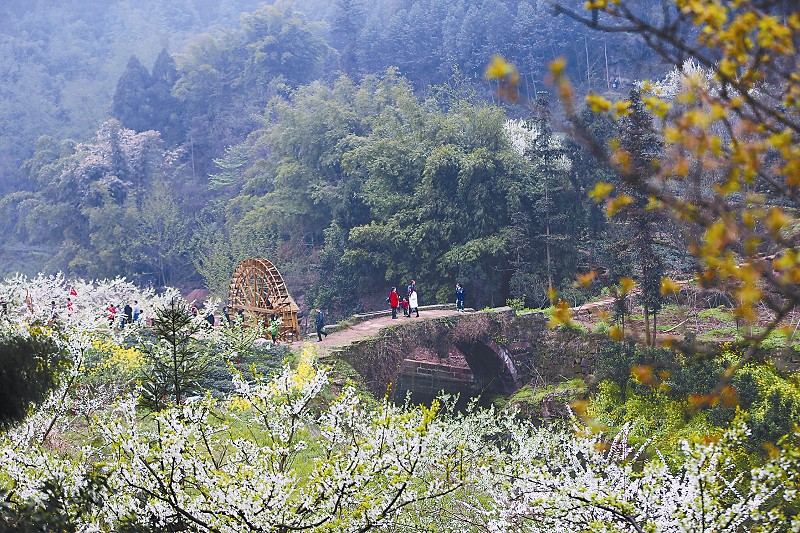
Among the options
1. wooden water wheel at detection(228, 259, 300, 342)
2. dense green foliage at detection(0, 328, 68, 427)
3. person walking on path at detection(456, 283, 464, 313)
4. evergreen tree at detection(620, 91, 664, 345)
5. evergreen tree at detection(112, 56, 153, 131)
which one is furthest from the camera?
evergreen tree at detection(112, 56, 153, 131)

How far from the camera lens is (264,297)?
1955 cm

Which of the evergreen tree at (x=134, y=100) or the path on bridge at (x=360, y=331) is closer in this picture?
the path on bridge at (x=360, y=331)

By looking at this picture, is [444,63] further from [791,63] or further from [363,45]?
[791,63]

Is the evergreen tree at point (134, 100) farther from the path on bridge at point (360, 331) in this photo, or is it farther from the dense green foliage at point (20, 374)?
the dense green foliage at point (20, 374)

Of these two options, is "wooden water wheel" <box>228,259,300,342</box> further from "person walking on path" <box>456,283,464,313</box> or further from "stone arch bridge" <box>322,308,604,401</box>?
"person walking on path" <box>456,283,464,313</box>

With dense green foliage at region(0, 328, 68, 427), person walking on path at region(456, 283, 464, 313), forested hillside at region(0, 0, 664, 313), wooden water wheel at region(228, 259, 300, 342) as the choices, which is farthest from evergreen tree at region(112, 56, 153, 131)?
dense green foliage at region(0, 328, 68, 427)

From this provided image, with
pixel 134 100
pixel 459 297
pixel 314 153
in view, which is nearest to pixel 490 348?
pixel 459 297

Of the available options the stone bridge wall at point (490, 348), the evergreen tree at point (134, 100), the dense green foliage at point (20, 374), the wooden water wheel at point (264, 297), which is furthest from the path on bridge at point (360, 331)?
the evergreen tree at point (134, 100)

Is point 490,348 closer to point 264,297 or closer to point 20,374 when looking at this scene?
point 264,297

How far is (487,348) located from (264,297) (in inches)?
245

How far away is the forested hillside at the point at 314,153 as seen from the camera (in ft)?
77.5

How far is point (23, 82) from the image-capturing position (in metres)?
54.0

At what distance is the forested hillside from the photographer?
77.5 ft

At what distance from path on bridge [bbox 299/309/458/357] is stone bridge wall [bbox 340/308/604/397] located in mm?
287
